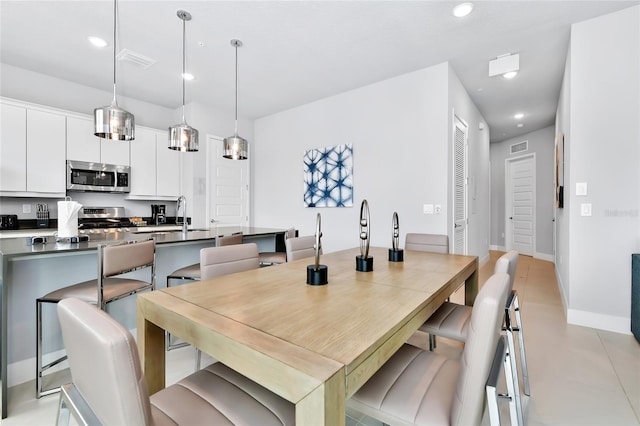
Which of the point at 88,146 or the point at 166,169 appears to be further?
the point at 166,169

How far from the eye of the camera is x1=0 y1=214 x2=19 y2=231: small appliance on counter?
140 inches

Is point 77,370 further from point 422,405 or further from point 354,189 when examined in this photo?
point 354,189

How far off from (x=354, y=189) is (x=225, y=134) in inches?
104

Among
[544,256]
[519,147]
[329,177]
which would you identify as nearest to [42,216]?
[329,177]

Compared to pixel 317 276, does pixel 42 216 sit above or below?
above

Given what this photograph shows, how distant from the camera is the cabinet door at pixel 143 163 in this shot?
4.52 m

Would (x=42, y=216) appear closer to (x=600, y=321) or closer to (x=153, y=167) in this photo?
(x=153, y=167)

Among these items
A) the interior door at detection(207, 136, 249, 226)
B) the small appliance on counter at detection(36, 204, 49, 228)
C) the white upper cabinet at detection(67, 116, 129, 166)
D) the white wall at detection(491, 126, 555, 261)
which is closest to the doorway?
the white wall at detection(491, 126, 555, 261)

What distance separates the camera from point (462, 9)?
8.48 ft

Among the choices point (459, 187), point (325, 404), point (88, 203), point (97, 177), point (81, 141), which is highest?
point (81, 141)

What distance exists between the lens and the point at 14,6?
2.54 m

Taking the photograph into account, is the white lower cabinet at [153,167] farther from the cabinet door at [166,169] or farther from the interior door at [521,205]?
the interior door at [521,205]

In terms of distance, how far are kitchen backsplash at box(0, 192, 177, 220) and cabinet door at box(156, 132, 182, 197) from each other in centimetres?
35

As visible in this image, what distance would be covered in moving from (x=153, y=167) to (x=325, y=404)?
5.03 metres
